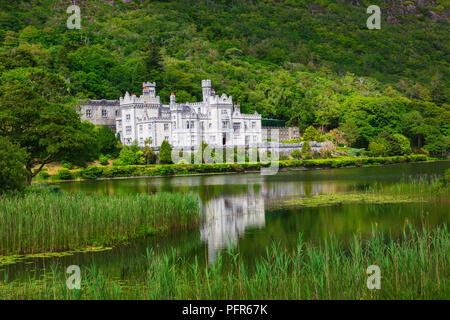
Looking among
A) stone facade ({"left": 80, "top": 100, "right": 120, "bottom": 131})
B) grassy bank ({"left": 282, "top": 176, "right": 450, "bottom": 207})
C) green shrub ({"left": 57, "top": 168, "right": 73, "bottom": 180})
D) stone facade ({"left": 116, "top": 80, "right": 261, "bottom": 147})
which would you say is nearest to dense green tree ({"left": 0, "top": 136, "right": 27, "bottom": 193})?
grassy bank ({"left": 282, "top": 176, "right": 450, "bottom": 207})

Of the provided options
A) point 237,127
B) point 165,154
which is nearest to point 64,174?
point 165,154

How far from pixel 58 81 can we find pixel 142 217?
1175 inches

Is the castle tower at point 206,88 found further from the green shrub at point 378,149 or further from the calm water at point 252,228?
the calm water at point 252,228

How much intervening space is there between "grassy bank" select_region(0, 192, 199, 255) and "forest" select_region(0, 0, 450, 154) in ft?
40.7

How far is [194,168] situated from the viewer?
168 ft

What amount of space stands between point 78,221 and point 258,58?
112 m

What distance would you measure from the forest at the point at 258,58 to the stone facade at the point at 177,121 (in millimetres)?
6583

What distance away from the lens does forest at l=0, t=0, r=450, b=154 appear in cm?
7150

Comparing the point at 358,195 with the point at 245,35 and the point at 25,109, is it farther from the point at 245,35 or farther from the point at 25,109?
the point at 245,35

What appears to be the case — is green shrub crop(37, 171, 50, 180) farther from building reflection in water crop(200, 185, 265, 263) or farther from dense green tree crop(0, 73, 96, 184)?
building reflection in water crop(200, 185, 265, 263)

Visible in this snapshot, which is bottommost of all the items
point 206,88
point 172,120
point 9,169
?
point 9,169

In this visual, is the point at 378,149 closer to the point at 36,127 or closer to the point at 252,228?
the point at 36,127

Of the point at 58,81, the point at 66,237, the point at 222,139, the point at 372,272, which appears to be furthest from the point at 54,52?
the point at 372,272

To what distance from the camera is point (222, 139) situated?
6456cm
